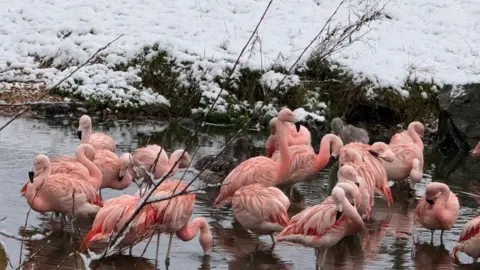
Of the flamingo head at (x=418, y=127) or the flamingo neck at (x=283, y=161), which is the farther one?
the flamingo head at (x=418, y=127)

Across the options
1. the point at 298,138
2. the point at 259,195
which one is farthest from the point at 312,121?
the point at 259,195

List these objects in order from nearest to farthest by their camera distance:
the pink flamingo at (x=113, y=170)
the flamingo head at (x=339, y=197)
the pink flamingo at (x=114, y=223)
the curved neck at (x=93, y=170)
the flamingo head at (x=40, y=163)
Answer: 1. the pink flamingo at (x=114, y=223)
2. the flamingo head at (x=339, y=197)
3. the flamingo head at (x=40, y=163)
4. the curved neck at (x=93, y=170)
5. the pink flamingo at (x=113, y=170)

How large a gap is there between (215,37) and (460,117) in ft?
16.6

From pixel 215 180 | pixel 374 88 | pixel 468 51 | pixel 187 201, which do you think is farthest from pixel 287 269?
pixel 468 51

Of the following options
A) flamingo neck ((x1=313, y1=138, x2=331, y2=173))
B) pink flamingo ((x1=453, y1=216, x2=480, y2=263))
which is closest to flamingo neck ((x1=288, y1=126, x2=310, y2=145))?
flamingo neck ((x1=313, y1=138, x2=331, y2=173))

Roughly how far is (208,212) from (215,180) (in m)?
0.88

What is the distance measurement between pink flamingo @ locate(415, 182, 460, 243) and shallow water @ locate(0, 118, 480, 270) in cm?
22

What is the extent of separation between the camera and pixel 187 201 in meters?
6.15

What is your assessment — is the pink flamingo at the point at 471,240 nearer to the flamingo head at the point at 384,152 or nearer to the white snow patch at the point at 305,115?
the flamingo head at the point at 384,152

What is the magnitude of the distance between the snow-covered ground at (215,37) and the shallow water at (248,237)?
131 inches

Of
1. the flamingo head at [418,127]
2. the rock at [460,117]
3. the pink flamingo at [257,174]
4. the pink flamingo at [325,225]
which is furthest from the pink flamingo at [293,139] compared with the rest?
the rock at [460,117]

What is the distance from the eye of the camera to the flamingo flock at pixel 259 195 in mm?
6000

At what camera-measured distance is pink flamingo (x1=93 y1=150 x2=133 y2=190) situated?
7.88 m

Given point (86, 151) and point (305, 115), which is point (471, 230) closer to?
point (86, 151)
